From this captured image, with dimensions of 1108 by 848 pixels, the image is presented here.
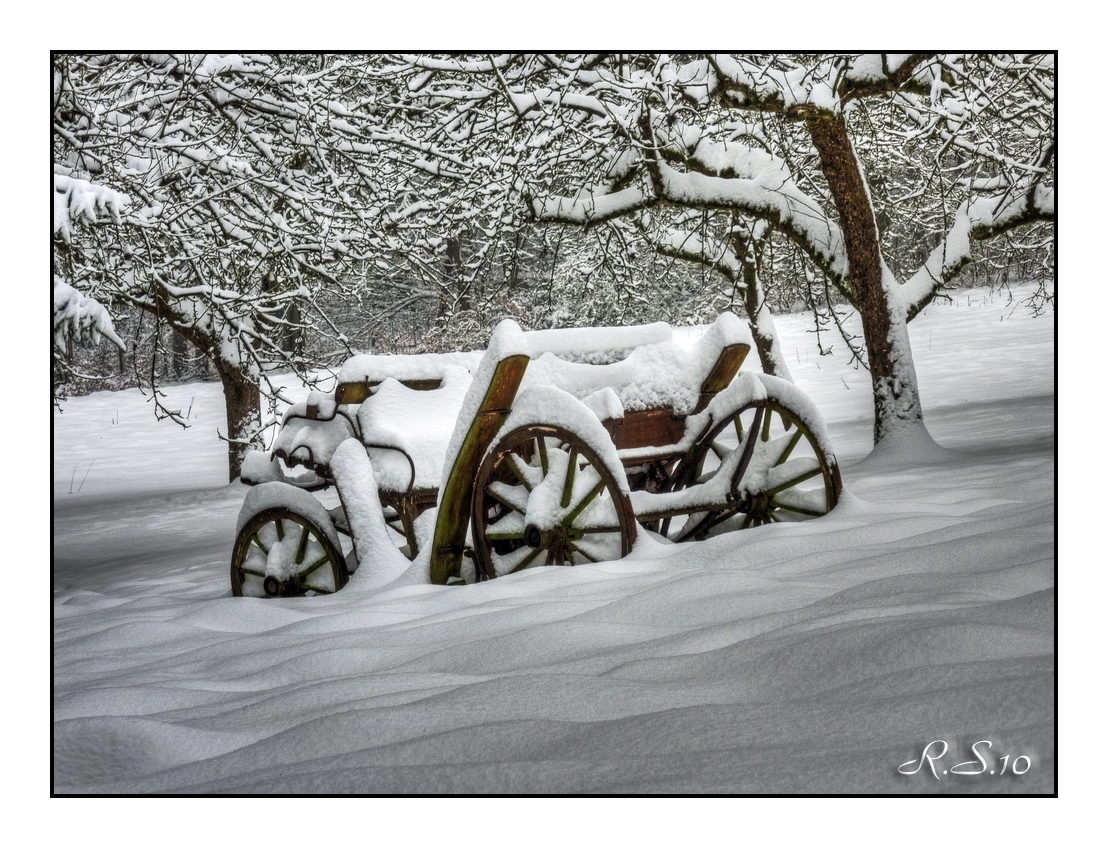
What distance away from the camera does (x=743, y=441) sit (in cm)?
384

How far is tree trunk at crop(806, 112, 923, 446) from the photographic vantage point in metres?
5.27

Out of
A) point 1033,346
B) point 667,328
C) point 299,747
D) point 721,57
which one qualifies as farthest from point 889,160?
point 299,747

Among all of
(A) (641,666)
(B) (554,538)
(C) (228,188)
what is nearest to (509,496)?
(B) (554,538)

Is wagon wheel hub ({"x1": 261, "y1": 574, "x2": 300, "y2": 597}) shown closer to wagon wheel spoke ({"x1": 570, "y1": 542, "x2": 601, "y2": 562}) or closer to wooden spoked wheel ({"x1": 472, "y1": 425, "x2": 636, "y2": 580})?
wooden spoked wheel ({"x1": 472, "y1": 425, "x2": 636, "y2": 580})

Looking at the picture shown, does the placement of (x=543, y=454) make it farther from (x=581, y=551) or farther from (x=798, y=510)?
(x=798, y=510)

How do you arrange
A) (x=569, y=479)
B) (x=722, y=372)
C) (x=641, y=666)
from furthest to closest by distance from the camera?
(x=722, y=372), (x=569, y=479), (x=641, y=666)

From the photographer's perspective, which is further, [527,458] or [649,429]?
[649,429]

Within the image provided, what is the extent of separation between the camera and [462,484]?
340cm

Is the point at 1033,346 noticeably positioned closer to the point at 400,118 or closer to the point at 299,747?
the point at 299,747

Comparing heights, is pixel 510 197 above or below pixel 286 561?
above

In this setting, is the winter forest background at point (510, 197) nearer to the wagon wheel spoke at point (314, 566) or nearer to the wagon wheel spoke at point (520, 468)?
the wagon wheel spoke at point (314, 566)

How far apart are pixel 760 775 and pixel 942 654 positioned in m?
0.52

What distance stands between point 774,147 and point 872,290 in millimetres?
1884

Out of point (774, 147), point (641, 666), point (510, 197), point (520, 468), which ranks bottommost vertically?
point (641, 666)
